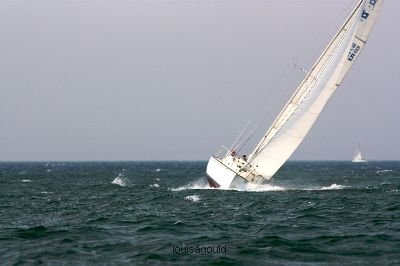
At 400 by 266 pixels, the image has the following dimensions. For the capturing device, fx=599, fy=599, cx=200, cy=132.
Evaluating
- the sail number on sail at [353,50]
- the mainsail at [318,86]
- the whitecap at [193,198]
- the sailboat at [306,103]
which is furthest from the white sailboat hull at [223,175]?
the sail number on sail at [353,50]

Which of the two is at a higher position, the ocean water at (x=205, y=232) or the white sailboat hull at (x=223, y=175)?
the white sailboat hull at (x=223, y=175)

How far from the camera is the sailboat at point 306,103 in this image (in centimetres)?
4344

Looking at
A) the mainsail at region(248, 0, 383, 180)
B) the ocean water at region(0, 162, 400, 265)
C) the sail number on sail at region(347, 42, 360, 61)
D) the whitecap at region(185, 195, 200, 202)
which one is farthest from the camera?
the sail number on sail at region(347, 42, 360, 61)

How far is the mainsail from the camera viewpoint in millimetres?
43312

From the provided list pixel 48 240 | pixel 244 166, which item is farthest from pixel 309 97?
pixel 48 240

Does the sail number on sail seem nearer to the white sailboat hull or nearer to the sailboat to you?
the sailboat

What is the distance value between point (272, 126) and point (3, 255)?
28289mm

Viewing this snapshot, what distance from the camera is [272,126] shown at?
4509 centimetres

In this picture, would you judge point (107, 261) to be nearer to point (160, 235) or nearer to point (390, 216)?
point (160, 235)

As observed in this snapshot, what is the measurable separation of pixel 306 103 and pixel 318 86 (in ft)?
4.97

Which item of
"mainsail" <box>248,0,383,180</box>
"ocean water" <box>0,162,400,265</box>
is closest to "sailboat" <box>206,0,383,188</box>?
"mainsail" <box>248,0,383,180</box>

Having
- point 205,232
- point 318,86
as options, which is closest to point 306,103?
point 318,86

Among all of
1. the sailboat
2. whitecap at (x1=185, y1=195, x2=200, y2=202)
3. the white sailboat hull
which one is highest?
the sailboat

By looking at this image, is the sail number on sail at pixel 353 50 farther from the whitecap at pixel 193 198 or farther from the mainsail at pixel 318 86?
the whitecap at pixel 193 198
